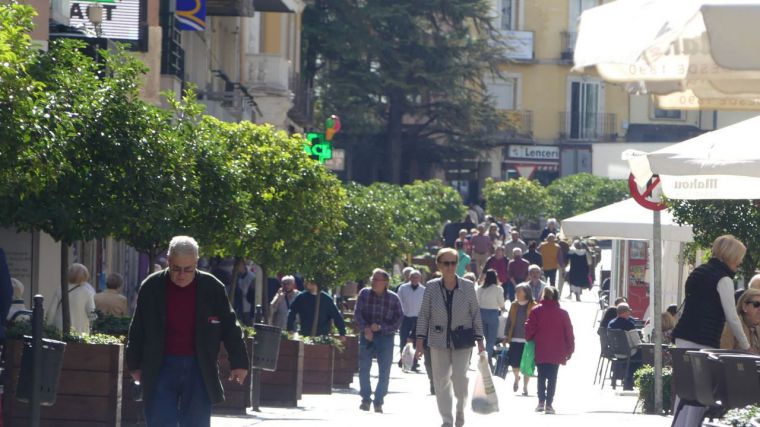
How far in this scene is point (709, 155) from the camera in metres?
11.2

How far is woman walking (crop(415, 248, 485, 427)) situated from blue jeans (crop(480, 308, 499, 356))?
12.0 m

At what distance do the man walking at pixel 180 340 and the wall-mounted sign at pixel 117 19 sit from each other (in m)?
13.1

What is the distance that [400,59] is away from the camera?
63000 millimetres

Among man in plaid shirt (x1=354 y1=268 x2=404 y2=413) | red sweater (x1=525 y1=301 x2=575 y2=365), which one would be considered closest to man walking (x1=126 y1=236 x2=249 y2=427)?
man in plaid shirt (x1=354 y1=268 x2=404 y2=413)

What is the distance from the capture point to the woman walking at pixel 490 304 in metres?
27.8

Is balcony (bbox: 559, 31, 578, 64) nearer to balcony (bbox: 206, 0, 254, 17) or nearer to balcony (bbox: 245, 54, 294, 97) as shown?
balcony (bbox: 245, 54, 294, 97)

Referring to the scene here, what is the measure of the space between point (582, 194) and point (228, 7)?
114 feet

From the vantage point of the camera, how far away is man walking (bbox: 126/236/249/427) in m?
10.3

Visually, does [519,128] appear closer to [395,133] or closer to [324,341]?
[395,133]

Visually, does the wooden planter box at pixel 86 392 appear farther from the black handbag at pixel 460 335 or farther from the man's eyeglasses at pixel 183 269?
the man's eyeglasses at pixel 183 269

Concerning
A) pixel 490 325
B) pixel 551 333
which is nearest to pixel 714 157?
pixel 551 333

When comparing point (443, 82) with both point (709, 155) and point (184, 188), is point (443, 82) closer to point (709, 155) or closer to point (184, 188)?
point (184, 188)

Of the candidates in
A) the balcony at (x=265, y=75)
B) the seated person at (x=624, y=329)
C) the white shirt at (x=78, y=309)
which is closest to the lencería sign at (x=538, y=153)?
the balcony at (x=265, y=75)

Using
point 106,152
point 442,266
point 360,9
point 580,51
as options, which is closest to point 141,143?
point 106,152
